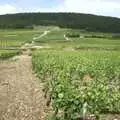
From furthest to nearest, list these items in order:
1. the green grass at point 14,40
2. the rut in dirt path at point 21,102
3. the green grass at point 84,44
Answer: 1. the green grass at point 14,40
2. the green grass at point 84,44
3. the rut in dirt path at point 21,102

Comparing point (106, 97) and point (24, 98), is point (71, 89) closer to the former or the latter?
point (106, 97)

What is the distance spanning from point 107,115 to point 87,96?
92cm

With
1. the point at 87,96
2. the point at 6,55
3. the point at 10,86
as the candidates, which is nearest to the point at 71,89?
the point at 87,96

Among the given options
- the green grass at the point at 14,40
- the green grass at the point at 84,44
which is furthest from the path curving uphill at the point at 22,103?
the green grass at the point at 14,40

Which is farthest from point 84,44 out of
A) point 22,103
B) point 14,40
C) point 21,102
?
point 22,103

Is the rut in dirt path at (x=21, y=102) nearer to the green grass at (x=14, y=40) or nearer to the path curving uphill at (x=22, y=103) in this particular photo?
the path curving uphill at (x=22, y=103)

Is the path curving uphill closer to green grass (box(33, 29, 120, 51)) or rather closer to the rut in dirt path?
the rut in dirt path

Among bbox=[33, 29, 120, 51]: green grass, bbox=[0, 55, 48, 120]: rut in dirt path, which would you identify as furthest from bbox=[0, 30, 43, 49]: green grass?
bbox=[0, 55, 48, 120]: rut in dirt path

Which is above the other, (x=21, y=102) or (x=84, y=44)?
(x=21, y=102)

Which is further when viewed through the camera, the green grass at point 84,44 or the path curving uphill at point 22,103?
the green grass at point 84,44

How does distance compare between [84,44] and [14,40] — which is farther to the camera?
[14,40]

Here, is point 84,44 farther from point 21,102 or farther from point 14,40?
point 21,102

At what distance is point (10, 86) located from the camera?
87.2ft

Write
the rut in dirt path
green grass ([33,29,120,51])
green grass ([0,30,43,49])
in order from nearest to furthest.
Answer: the rut in dirt path < green grass ([33,29,120,51]) < green grass ([0,30,43,49])
